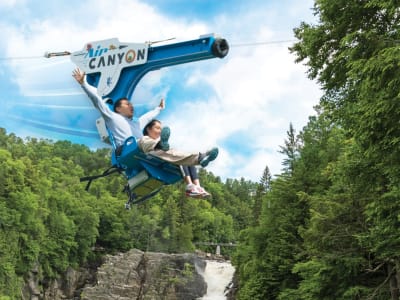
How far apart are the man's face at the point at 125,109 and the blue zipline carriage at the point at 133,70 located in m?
0.08

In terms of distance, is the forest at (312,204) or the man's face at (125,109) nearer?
the man's face at (125,109)

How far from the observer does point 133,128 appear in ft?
22.5

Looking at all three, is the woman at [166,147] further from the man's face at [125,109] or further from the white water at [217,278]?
the white water at [217,278]

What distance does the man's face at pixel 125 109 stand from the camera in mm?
6758

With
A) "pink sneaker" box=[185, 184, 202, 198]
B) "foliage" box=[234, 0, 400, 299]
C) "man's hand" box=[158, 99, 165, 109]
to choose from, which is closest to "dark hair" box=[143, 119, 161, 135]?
"man's hand" box=[158, 99, 165, 109]

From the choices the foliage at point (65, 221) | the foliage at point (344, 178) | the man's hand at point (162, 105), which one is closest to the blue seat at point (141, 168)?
the man's hand at point (162, 105)

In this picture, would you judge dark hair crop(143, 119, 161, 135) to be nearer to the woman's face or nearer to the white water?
the woman's face

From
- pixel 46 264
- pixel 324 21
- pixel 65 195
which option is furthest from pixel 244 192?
pixel 324 21

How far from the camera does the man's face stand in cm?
676

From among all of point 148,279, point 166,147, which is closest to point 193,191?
point 166,147

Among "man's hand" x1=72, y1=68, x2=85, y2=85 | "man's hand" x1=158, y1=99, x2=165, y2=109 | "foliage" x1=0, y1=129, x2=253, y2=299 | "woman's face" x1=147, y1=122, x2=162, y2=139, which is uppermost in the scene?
"foliage" x1=0, y1=129, x2=253, y2=299

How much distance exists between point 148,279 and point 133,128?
4518 cm

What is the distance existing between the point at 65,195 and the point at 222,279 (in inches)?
715

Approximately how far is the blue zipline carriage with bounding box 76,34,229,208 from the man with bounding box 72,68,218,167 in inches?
3.4
